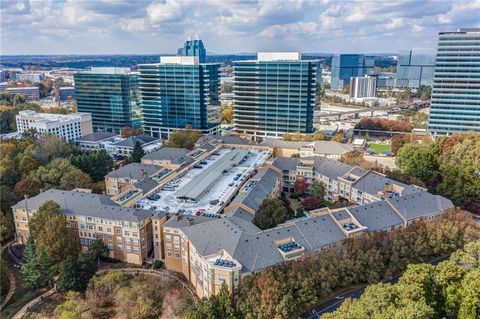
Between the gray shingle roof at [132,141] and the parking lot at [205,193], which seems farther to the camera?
the gray shingle roof at [132,141]

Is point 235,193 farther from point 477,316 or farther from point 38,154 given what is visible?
point 38,154

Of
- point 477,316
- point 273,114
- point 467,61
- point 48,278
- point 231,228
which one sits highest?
point 467,61

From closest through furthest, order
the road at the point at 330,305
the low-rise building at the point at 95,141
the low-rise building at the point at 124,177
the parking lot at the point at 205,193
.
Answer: the road at the point at 330,305
the parking lot at the point at 205,193
the low-rise building at the point at 124,177
the low-rise building at the point at 95,141

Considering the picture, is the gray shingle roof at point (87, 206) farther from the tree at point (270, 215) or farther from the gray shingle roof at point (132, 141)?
the gray shingle roof at point (132, 141)

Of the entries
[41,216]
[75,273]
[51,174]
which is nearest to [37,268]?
[75,273]

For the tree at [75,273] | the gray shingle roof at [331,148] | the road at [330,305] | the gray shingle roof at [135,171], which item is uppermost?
the gray shingle roof at [331,148]

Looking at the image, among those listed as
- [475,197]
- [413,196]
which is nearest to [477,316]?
[413,196]

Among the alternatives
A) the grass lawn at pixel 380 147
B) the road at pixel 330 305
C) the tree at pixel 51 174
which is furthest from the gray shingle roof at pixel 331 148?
the tree at pixel 51 174

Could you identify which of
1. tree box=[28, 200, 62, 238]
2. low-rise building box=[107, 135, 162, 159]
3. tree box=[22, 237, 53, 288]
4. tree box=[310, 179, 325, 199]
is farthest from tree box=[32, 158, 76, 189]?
tree box=[310, 179, 325, 199]
